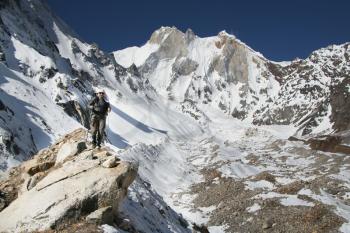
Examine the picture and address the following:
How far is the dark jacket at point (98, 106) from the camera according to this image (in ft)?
68.9

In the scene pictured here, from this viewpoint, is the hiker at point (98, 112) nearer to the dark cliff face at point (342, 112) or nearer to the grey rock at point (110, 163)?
the grey rock at point (110, 163)

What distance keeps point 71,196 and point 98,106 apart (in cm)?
458

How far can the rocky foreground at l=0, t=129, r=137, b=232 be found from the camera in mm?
17078

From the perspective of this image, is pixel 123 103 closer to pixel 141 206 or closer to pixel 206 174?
pixel 206 174

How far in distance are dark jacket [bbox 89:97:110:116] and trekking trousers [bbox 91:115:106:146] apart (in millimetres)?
179

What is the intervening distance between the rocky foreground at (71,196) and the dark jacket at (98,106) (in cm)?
181

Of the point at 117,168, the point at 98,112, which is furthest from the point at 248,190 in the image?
the point at 117,168

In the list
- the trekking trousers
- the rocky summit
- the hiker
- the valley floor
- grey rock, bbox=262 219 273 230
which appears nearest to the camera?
the rocky summit

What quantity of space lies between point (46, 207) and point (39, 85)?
6560cm

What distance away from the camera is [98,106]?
21.0 m

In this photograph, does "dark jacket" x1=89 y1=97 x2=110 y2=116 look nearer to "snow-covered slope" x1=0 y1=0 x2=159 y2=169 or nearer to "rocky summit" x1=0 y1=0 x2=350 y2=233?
"rocky summit" x1=0 y1=0 x2=350 y2=233

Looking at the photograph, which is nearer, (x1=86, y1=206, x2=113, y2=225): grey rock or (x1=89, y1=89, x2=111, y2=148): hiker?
(x1=86, y1=206, x2=113, y2=225): grey rock

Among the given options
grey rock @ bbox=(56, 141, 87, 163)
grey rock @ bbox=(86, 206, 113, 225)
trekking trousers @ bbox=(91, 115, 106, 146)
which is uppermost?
trekking trousers @ bbox=(91, 115, 106, 146)

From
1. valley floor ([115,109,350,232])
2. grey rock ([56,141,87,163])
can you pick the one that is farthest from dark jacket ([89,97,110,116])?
valley floor ([115,109,350,232])
